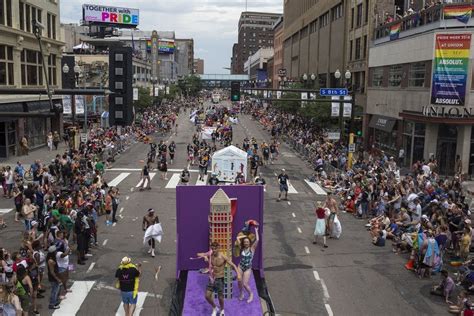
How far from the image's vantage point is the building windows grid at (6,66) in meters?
36.5

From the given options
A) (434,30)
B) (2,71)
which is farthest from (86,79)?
(434,30)

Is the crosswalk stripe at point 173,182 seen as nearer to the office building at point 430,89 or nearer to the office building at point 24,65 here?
the office building at point 24,65

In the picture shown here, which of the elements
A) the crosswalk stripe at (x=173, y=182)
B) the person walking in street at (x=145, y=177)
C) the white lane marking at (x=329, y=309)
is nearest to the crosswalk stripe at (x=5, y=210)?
the person walking in street at (x=145, y=177)

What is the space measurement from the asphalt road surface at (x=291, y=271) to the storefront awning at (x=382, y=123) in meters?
18.6

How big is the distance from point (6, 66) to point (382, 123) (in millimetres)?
28507

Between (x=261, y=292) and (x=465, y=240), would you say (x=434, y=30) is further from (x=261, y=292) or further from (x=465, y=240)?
(x=261, y=292)

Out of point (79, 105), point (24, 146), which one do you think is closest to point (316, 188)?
point (24, 146)

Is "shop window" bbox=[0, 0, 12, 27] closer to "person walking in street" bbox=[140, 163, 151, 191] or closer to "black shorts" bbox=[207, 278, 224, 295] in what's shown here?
"person walking in street" bbox=[140, 163, 151, 191]

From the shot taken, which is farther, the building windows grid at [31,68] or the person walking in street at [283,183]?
the building windows grid at [31,68]

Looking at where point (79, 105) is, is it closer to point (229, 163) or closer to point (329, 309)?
point (229, 163)

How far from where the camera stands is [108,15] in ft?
382

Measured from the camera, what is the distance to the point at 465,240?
50.7 ft

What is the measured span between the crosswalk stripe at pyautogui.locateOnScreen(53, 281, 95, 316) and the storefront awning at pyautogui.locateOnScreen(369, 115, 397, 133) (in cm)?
3066

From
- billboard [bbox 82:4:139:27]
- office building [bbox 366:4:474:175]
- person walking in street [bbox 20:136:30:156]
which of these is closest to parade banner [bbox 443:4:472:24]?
office building [bbox 366:4:474:175]
